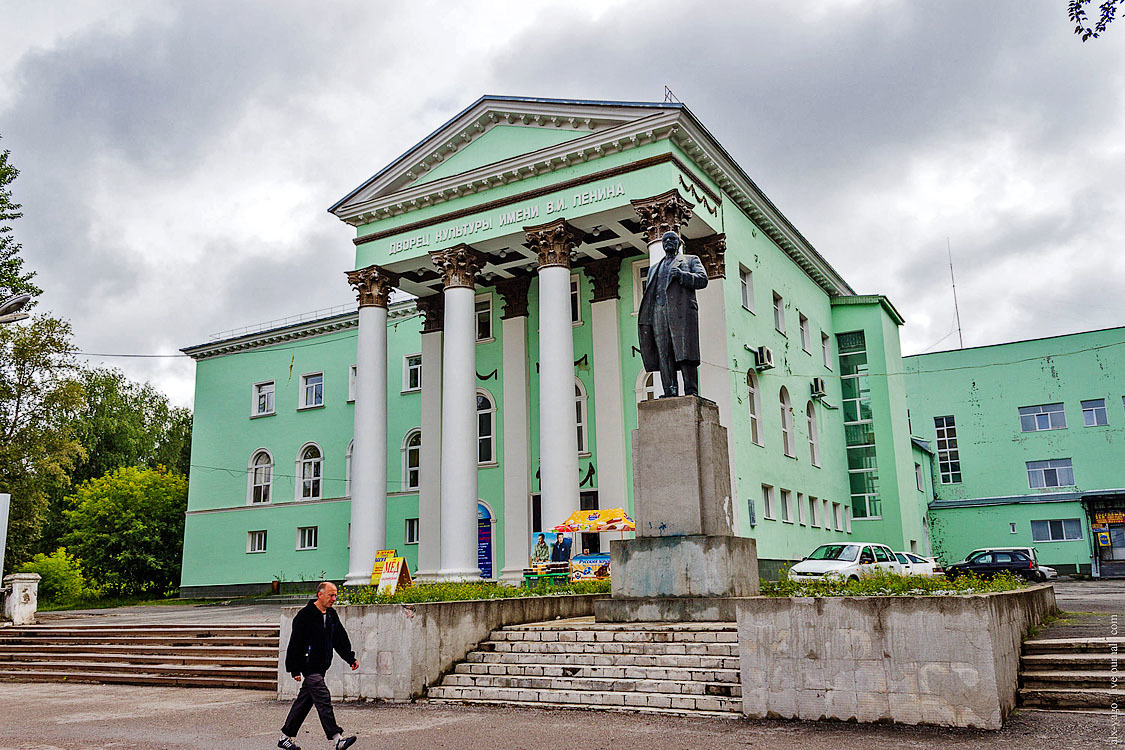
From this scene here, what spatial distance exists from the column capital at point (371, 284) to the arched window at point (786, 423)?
14.0 m

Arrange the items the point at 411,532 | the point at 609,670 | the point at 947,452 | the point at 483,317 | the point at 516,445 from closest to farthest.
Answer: the point at 609,670 → the point at 516,445 → the point at 483,317 → the point at 411,532 → the point at 947,452

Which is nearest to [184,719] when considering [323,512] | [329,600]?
[329,600]

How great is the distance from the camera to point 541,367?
84.5ft

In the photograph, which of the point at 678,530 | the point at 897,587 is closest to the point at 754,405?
the point at 678,530

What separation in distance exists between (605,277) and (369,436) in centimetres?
923

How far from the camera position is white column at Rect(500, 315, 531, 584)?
2970 cm

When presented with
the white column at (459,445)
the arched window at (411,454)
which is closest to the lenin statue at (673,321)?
the white column at (459,445)

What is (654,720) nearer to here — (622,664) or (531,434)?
(622,664)

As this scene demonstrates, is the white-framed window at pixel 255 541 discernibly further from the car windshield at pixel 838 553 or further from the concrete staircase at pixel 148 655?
the car windshield at pixel 838 553

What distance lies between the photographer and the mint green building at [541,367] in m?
26.3

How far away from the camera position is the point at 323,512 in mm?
37250

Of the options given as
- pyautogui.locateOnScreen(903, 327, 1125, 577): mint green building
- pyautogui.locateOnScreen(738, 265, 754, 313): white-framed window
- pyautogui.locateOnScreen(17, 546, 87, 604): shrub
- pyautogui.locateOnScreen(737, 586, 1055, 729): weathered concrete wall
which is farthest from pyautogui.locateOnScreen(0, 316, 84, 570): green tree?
pyautogui.locateOnScreen(903, 327, 1125, 577): mint green building

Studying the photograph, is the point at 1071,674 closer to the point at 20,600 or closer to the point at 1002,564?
the point at 1002,564

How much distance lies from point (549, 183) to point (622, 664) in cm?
1869
